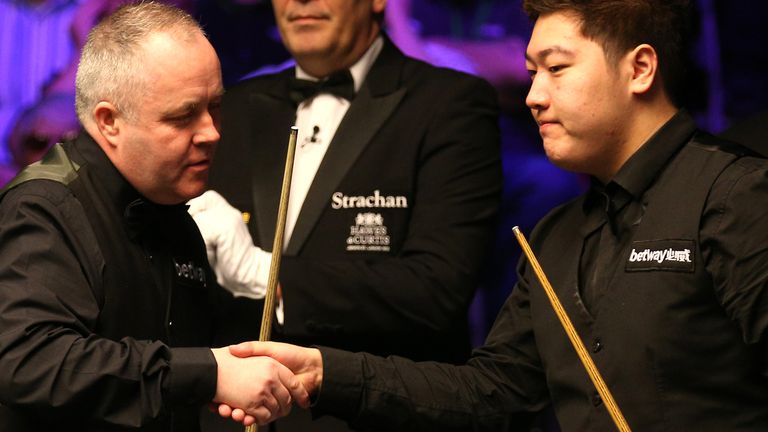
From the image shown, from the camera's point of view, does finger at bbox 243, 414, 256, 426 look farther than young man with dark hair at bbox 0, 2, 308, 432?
Yes

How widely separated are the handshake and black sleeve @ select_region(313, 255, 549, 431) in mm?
159

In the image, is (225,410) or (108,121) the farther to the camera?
(108,121)

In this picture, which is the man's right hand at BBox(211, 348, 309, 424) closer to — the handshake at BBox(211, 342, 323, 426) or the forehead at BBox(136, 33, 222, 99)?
the handshake at BBox(211, 342, 323, 426)

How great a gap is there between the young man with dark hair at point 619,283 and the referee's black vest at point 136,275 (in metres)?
0.21

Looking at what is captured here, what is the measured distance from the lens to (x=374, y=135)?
150 inches

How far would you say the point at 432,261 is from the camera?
3625 mm

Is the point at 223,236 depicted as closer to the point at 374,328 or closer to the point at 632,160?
the point at 374,328

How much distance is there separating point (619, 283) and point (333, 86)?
130cm

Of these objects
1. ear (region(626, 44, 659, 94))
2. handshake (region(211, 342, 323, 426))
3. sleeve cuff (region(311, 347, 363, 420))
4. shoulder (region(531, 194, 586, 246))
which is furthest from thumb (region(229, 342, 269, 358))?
ear (region(626, 44, 659, 94))

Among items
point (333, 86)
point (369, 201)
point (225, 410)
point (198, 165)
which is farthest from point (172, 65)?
point (333, 86)

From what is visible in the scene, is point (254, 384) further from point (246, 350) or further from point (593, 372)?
point (593, 372)

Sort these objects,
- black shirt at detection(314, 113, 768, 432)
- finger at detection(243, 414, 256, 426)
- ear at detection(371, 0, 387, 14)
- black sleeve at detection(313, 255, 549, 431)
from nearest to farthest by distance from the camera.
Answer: black shirt at detection(314, 113, 768, 432) → finger at detection(243, 414, 256, 426) → black sleeve at detection(313, 255, 549, 431) → ear at detection(371, 0, 387, 14)

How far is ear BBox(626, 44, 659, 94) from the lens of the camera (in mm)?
3109

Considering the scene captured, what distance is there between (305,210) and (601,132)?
0.99 m
